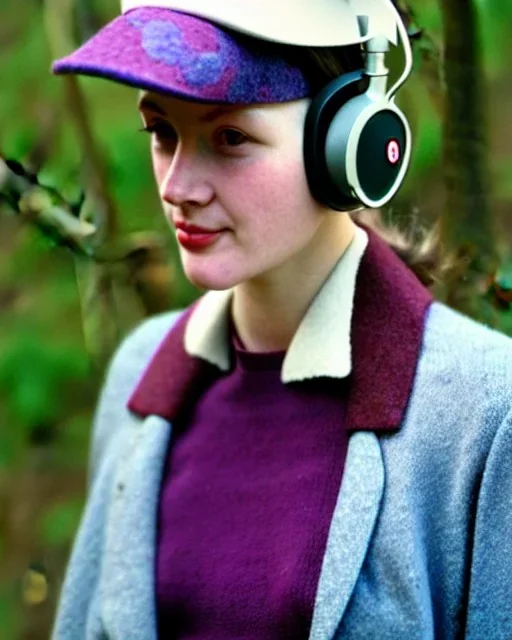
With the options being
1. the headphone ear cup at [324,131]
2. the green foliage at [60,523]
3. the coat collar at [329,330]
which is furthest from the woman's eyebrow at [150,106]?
the green foliage at [60,523]

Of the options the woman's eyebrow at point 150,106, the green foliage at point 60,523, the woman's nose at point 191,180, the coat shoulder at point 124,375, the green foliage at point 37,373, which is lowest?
the green foliage at point 60,523

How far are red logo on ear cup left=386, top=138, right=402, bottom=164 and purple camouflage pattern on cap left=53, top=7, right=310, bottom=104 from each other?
9cm

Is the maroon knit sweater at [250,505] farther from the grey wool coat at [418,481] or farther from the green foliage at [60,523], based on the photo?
the green foliage at [60,523]

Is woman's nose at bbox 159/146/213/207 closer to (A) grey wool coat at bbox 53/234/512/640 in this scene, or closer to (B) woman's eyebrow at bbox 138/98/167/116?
(B) woman's eyebrow at bbox 138/98/167/116

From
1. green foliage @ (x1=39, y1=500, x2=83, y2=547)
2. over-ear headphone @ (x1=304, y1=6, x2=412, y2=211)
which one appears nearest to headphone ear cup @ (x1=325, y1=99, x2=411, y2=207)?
over-ear headphone @ (x1=304, y1=6, x2=412, y2=211)

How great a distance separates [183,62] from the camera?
0.82 m

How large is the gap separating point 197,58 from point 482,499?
438 mm

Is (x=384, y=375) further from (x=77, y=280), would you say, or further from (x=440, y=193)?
(x=77, y=280)

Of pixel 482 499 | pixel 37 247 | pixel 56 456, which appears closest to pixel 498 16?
pixel 482 499

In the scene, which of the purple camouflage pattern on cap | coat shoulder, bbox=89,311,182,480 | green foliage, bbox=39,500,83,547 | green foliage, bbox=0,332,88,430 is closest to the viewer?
the purple camouflage pattern on cap

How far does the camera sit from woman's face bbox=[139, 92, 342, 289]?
2.90 feet

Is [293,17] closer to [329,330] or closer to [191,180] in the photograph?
[191,180]

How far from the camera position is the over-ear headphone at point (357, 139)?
2.84 ft

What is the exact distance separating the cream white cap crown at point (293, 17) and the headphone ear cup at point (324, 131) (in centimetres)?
3
